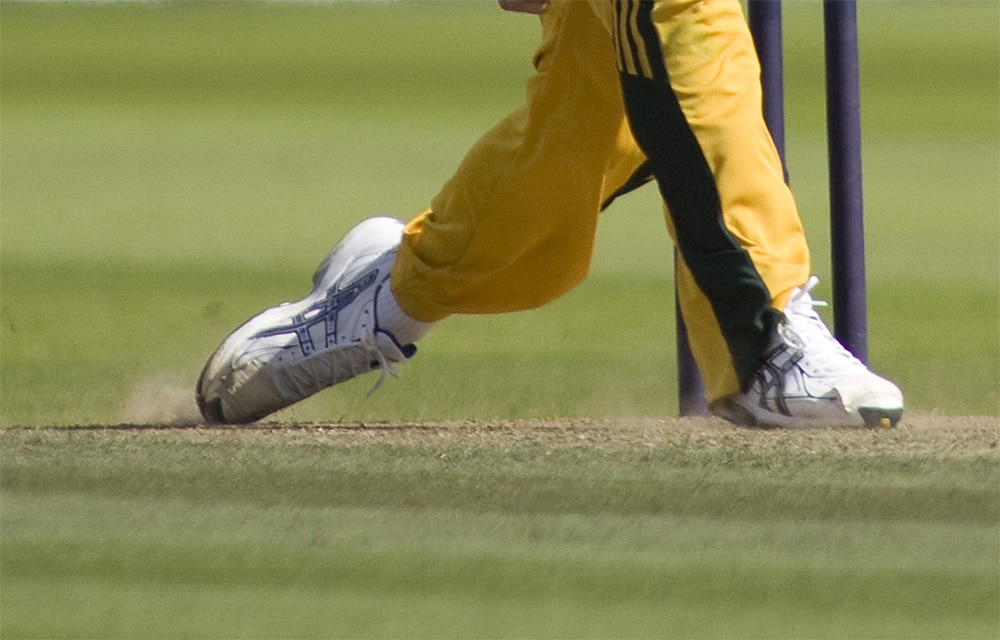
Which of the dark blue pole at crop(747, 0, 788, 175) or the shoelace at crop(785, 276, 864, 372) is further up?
the dark blue pole at crop(747, 0, 788, 175)

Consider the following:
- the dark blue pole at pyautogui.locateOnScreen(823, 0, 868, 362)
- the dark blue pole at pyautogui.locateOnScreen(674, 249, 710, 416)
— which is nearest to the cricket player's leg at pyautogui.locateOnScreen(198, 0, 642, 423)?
the dark blue pole at pyautogui.locateOnScreen(674, 249, 710, 416)

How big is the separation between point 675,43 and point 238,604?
941mm

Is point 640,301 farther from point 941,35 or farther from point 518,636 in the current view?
point 941,35

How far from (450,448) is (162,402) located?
0.76 meters

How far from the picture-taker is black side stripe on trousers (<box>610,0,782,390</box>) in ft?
6.92

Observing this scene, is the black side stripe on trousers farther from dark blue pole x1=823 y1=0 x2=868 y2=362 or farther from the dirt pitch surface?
dark blue pole x1=823 y1=0 x2=868 y2=362

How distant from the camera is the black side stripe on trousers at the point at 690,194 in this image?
6.92 ft

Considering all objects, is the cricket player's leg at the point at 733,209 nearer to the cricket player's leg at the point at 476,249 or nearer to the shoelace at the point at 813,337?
the shoelace at the point at 813,337

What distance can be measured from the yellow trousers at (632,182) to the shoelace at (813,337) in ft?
0.09

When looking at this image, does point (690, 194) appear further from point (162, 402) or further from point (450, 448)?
point (162, 402)

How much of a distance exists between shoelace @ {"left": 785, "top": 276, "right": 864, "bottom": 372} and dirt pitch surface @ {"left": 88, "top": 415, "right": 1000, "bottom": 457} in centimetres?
10

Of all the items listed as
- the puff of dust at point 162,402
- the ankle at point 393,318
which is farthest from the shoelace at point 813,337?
the puff of dust at point 162,402

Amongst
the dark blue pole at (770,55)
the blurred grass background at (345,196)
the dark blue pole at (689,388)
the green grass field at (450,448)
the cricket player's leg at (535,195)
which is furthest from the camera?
the blurred grass background at (345,196)

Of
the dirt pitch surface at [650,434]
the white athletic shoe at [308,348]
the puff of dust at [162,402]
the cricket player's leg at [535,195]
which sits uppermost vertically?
the cricket player's leg at [535,195]
